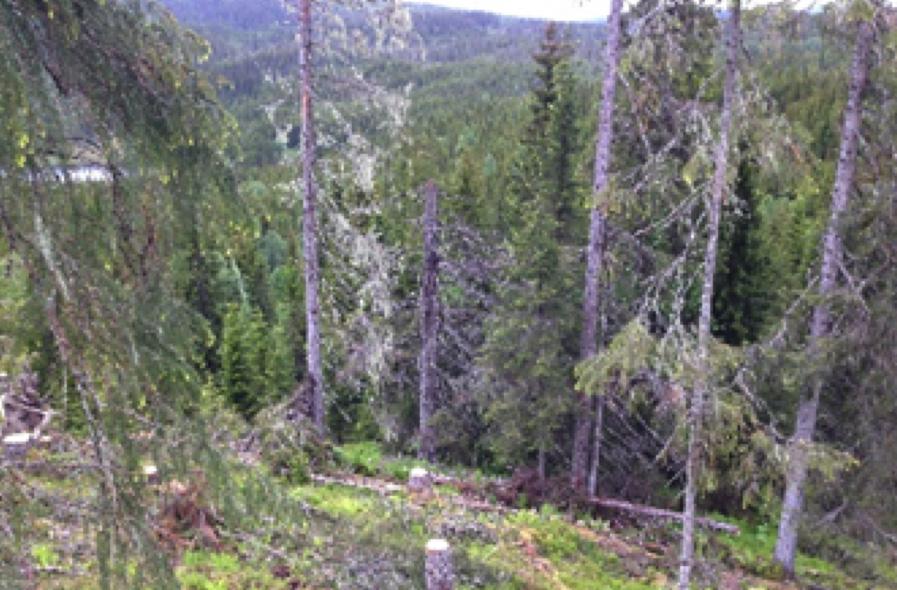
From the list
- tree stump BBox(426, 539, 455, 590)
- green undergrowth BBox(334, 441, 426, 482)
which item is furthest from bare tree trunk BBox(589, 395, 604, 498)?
tree stump BBox(426, 539, 455, 590)

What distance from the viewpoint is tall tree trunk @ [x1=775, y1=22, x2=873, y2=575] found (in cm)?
897

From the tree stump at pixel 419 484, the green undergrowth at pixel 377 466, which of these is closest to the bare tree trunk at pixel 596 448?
the green undergrowth at pixel 377 466

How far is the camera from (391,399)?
19359mm

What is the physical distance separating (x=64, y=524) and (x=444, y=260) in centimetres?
903

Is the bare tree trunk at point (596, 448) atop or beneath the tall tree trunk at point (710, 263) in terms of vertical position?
beneath

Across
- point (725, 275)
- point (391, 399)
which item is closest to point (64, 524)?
point (391, 399)

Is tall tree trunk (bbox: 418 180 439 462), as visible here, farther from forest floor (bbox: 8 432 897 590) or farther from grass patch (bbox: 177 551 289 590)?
grass patch (bbox: 177 551 289 590)

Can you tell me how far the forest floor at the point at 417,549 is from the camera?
21.9 feet

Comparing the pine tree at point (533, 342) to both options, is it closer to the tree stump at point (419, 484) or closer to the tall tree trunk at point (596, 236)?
the tall tree trunk at point (596, 236)

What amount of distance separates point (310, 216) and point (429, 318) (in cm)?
534

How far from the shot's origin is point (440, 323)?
50.7ft

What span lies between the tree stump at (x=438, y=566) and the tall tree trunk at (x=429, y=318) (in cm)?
809

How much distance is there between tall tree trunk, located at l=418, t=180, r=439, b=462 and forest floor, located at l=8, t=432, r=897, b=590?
221 cm

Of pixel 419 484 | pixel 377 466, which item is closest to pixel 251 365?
pixel 377 466
